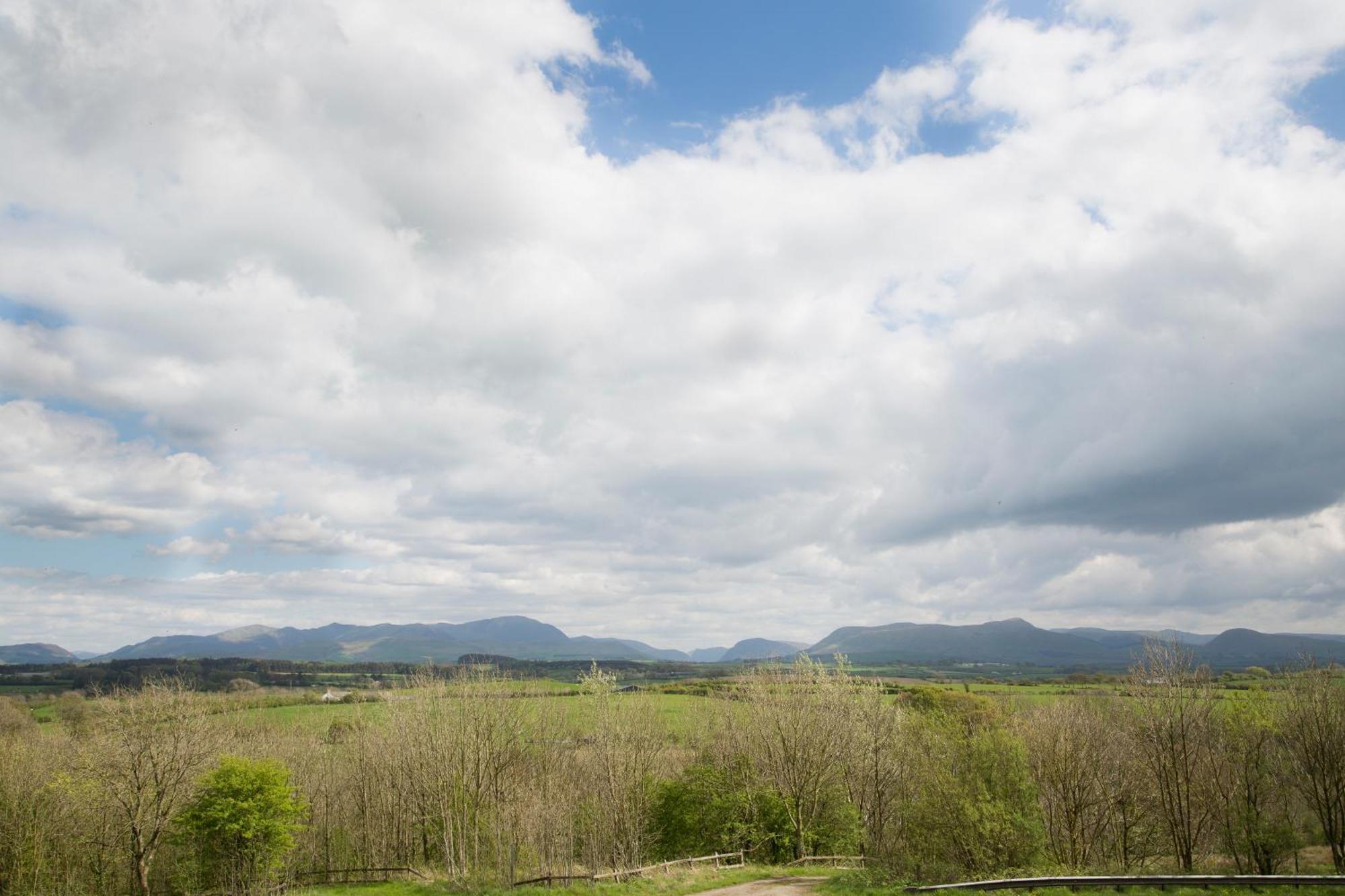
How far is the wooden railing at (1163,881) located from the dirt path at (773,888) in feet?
23.0

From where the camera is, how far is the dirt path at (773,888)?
1195 inches

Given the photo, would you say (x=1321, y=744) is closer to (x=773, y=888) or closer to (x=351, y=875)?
(x=773, y=888)

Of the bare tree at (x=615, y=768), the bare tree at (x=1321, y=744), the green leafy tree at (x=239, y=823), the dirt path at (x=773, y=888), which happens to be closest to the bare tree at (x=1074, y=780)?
the bare tree at (x=1321, y=744)

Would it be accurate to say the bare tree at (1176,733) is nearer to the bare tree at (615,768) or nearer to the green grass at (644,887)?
the green grass at (644,887)

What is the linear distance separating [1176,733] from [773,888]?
27397 millimetres

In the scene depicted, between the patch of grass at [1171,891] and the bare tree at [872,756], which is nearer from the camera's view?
the patch of grass at [1171,891]

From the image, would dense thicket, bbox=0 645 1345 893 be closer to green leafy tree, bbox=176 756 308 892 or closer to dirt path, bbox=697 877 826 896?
green leafy tree, bbox=176 756 308 892

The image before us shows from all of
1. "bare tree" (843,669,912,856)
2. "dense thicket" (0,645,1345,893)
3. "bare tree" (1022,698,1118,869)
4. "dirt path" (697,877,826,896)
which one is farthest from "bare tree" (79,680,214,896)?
"bare tree" (1022,698,1118,869)

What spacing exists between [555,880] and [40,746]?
4273 cm

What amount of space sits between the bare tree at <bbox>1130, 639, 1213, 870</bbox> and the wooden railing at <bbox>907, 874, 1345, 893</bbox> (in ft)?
61.2

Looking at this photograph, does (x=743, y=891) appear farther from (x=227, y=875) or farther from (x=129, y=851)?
(x=129, y=851)

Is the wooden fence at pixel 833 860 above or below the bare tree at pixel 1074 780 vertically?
below

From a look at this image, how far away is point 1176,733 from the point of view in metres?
41.8


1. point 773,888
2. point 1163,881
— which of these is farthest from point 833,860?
point 1163,881
